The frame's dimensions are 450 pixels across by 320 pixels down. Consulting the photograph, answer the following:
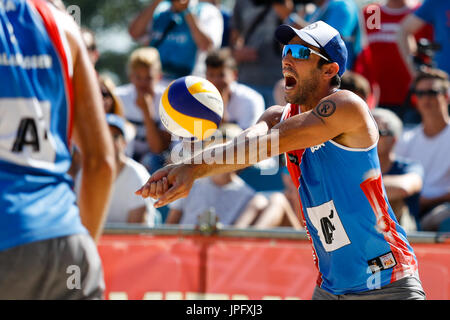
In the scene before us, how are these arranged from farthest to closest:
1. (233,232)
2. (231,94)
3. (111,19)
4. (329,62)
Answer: (111,19) → (231,94) → (233,232) → (329,62)

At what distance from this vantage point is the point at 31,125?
8.57 feet

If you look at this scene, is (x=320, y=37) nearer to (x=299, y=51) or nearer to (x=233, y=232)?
(x=299, y=51)

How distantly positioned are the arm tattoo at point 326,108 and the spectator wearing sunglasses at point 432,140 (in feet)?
11.6

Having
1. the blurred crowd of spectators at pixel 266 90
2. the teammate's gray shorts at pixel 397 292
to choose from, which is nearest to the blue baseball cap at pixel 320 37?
the teammate's gray shorts at pixel 397 292

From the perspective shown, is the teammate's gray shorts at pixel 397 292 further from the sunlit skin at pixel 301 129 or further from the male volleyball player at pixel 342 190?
the sunlit skin at pixel 301 129

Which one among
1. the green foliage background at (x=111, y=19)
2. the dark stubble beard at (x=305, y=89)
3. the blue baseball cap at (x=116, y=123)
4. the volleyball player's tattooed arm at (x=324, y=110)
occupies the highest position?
the green foliage background at (x=111, y=19)

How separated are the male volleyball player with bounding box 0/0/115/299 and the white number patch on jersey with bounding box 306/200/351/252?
4.29 ft

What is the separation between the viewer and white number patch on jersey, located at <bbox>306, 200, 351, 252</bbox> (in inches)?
139

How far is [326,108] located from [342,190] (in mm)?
477

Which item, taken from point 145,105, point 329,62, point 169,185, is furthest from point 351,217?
point 145,105

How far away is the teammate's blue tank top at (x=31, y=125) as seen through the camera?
8.45 ft

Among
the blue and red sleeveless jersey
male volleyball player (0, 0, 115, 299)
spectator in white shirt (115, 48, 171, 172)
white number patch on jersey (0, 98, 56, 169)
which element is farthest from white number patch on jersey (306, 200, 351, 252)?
spectator in white shirt (115, 48, 171, 172)
